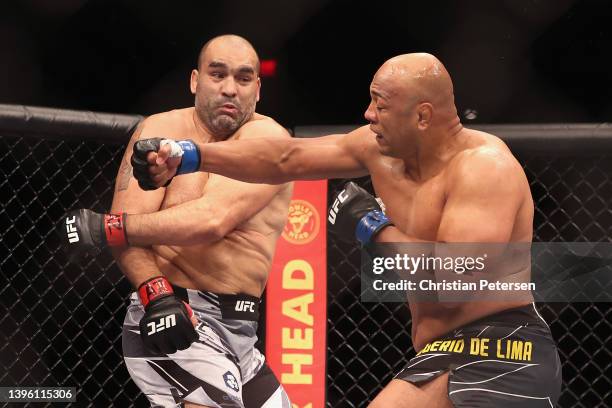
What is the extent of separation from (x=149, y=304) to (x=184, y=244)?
0.14 metres

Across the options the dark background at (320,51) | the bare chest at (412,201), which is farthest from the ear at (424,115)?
the dark background at (320,51)

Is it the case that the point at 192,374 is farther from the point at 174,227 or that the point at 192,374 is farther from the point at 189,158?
the point at 189,158

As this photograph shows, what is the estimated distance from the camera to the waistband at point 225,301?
7.02 feet

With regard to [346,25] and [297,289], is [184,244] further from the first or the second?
[346,25]

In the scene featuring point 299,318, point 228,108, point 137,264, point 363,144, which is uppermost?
point 228,108

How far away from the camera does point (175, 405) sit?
2080mm

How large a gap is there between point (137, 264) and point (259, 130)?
1.30 feet

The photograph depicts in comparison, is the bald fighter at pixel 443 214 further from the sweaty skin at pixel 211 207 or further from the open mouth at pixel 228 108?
the open mouth at pixel 228 108

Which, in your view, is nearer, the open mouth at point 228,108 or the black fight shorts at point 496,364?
the black fight shorts at point 496,364

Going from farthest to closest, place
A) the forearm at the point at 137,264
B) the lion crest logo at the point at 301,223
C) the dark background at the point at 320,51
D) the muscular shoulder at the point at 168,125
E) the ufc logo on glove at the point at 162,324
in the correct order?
the dark background at the point at 320,51
the lion crest logo at the point at 301,223
the muscular shoulder at the point at 168,125
the forearm at the point at 137,264
the ufc logo on glove at the point at 162,324

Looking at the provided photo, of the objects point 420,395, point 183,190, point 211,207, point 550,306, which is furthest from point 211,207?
point 550,306

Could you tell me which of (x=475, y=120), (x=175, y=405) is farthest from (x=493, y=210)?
(x=475, y=120)

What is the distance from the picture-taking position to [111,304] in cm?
322

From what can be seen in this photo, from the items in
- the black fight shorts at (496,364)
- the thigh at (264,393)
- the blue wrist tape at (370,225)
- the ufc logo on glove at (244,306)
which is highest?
the blue wrist tape at (370,225)
